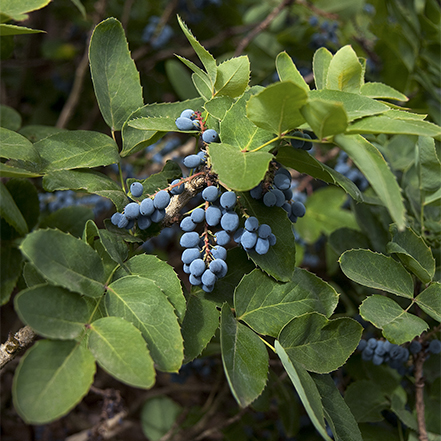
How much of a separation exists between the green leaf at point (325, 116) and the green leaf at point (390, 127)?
0.03m

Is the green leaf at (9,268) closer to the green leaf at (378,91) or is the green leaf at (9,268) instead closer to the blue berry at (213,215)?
the blue berry at (213,215)

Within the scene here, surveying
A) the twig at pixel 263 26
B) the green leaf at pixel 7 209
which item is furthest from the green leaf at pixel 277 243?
the twig at pixel 263 26

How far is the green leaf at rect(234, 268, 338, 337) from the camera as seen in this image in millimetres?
820

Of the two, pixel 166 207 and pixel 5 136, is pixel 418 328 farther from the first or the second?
pixel 5 136

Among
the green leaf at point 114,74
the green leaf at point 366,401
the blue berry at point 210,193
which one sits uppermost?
the green leaf at point 114,74

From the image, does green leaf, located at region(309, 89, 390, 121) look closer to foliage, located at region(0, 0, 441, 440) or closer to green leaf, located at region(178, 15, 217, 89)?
foliage, located at region(0, 0, 441, 440)

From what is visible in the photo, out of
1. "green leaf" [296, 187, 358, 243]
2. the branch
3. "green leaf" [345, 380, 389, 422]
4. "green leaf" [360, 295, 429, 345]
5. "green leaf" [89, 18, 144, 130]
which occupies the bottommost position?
"green leaf" [296, 187, 358, 243]

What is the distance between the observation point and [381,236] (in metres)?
1.18

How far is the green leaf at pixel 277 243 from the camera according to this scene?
2.66ft

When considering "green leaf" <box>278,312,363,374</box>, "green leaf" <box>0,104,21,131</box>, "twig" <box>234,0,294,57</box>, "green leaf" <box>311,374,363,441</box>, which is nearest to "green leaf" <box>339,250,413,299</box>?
"green leaf" <box>278,312,363,374</box>

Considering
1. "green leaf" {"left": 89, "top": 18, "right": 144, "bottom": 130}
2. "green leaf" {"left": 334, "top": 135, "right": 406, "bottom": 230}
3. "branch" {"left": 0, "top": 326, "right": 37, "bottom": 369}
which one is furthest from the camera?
"green leaf" {"left": 89, "top": 18, "right": 144, "bottom": 130}

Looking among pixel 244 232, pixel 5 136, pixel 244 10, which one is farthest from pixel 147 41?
pixel 244 232

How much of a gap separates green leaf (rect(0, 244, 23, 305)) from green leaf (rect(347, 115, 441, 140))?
80 cm

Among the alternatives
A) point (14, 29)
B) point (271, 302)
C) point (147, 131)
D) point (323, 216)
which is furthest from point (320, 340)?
point (323, 216)
